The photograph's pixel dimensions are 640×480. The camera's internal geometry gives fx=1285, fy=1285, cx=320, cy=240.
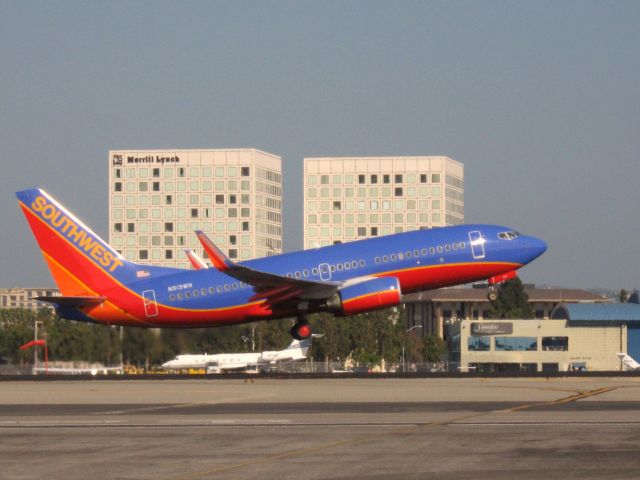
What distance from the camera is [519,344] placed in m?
133

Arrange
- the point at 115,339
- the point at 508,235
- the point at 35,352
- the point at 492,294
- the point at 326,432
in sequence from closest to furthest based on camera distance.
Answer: the point at 326,432 < the point at 115,339 < the point at 35,352 < the point at 508,235 < the point at 492,294

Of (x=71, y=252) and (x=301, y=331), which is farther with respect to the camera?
(x=71, y=252)

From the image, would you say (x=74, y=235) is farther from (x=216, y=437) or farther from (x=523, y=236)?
(x=216, y=437)

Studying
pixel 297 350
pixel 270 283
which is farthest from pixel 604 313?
pixel 270 283

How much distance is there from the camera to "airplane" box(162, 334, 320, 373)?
67.4 meters

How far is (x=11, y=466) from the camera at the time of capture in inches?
1030

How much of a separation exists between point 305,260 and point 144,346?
28.8 feet

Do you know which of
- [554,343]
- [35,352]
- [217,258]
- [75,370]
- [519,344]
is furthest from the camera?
[554,343]

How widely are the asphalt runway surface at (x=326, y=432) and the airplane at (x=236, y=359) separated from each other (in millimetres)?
15432

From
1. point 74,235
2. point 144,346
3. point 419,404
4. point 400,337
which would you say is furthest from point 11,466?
point 400,337

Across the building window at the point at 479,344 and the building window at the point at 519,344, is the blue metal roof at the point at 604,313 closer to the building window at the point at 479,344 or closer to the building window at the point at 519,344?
the building window at the point at 519,344

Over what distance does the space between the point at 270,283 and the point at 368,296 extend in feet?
15.8

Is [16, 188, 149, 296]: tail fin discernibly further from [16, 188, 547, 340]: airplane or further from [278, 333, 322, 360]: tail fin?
[278, 333, 322, 360]: tail fin

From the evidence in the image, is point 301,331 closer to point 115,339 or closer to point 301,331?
point 301,331
